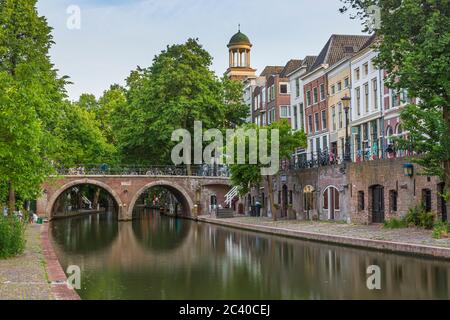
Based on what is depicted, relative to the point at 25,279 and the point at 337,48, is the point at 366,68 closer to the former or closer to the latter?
the point at 337,48

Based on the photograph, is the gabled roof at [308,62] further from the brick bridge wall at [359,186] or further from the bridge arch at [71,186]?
the bridge arch at [71,186]

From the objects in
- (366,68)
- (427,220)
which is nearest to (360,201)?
(427,220)

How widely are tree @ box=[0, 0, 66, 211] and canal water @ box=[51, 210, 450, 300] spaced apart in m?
3.33

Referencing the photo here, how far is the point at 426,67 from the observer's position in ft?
72.6

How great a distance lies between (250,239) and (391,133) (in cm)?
1194

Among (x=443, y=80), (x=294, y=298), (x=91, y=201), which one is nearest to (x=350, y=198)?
(x=443, y=80)

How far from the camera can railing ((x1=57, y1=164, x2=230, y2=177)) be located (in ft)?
176

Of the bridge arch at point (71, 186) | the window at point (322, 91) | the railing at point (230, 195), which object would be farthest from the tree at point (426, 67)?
the bridge arch at point (71, 186)

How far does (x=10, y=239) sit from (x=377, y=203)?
63.1ft

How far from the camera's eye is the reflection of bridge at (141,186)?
52.8 m
